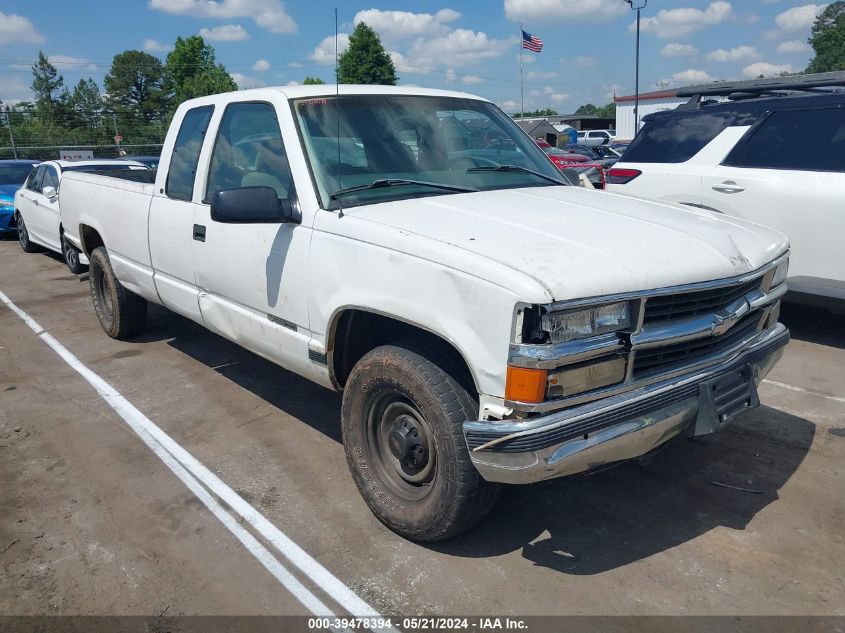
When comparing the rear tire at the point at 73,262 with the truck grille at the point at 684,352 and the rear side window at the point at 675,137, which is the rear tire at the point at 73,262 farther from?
the truck grille at the point at 684,352

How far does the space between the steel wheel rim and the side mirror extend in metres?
1.06

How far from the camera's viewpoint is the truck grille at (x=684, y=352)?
9.57 ft

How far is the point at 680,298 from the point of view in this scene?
2.96 m

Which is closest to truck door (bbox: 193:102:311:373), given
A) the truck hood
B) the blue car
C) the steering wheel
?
the truck hood

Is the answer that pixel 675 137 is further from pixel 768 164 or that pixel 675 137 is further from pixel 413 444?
pixel 413 444

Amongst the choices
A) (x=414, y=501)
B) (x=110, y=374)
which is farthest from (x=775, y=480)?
(x=110, y=374)

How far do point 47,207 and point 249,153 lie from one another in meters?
8.28

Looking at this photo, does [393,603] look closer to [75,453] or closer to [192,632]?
[192,632]

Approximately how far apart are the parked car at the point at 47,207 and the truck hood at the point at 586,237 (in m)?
7.91

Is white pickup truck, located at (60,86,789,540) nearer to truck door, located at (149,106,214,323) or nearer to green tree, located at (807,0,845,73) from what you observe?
truck door, located at (149,106,214,323)

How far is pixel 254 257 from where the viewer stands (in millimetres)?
3986

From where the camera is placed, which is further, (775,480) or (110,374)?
(110,374)

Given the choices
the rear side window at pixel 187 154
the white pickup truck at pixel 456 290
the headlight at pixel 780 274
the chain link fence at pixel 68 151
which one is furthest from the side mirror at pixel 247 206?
the chain link fence at pixel 68 151

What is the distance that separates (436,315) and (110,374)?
3.98 metres
